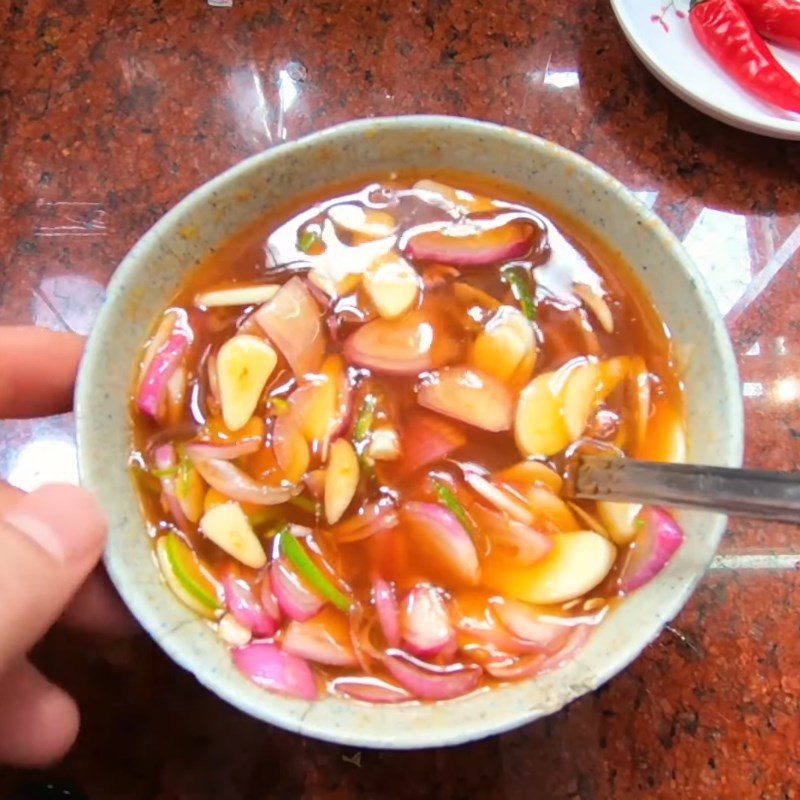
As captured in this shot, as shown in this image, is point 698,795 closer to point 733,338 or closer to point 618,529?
point 618,529

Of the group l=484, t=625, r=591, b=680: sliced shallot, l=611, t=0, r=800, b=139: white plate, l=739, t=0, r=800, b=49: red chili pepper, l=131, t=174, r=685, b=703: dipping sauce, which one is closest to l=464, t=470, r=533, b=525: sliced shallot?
l=131, t=174, r=685, b=703: dipping sauce

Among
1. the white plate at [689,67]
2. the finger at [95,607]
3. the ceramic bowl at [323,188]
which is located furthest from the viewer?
the white plate at [689,67]

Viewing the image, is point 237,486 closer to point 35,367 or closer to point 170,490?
point 170,490

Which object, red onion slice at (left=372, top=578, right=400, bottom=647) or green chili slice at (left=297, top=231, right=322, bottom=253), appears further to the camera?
green chili slice at (left=297, top=231, right=322, bottom=253)

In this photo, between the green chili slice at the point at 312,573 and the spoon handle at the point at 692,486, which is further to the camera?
the green chili slice at the point at 312,573

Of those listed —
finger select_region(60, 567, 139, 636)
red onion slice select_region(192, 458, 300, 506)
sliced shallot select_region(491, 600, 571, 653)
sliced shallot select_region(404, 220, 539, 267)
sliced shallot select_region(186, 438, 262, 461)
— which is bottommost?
finger select_region(60, 567, 139, 636)

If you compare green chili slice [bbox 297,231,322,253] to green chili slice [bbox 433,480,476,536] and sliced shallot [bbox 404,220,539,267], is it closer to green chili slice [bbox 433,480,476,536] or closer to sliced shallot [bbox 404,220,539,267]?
sliced shallot [bbox 404,220,539,267]

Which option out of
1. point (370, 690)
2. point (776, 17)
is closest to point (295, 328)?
point (370, 690)

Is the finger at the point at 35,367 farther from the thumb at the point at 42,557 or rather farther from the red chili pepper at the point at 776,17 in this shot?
the red chili pepper at the point at 776,17

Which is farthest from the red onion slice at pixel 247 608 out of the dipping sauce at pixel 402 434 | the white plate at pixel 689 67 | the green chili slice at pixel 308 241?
the white plate at pixel 689 67
